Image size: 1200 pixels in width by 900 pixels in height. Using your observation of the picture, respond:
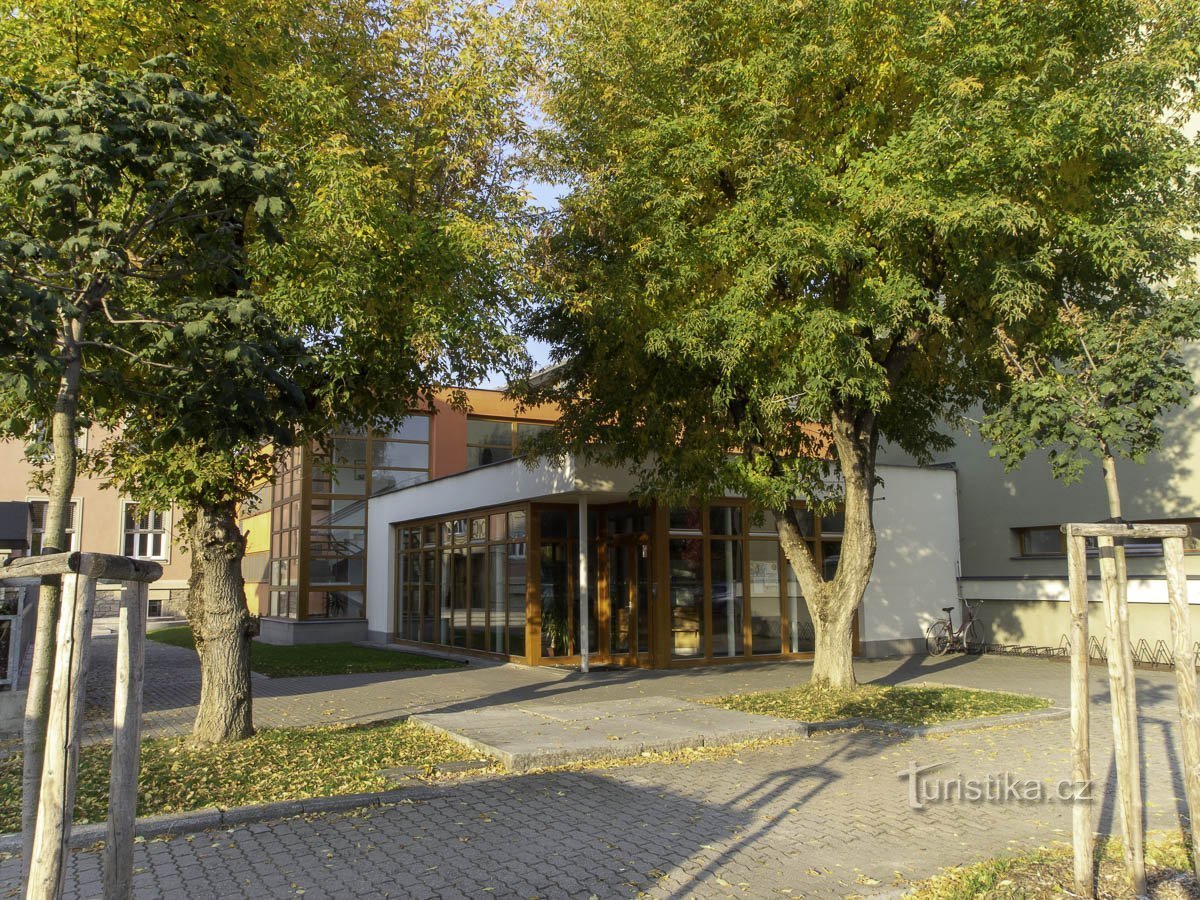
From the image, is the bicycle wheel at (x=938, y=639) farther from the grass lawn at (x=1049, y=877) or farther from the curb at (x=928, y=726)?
the grass lawn at (x=1049, y=877)

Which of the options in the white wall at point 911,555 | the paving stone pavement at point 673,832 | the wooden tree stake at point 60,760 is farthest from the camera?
the white wall at point 911,555

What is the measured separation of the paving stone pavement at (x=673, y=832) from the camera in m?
5.10

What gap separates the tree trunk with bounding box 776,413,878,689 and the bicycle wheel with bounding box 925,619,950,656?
24.3ft

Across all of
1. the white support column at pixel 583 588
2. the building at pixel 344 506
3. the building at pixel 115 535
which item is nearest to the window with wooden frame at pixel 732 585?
the white support column at pixel 583 588

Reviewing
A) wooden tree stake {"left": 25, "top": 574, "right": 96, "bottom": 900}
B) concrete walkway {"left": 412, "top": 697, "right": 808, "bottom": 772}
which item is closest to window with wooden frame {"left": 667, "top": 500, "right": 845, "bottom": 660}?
concrete walkway {"left": 412, "top": 697, "right": 808, "bottom": 772}

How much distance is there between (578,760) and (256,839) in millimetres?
3024

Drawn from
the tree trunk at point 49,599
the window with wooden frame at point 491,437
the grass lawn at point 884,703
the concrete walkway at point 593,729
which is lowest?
the grass lawn at point 884,703

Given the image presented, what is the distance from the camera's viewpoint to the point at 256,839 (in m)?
5.92

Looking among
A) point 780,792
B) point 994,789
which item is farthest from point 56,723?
point 994,789

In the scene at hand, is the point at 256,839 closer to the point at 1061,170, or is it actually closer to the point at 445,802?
the point at 445,802

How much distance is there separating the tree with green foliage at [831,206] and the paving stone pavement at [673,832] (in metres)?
3.85

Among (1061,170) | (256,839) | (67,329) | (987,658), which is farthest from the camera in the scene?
(987,658)

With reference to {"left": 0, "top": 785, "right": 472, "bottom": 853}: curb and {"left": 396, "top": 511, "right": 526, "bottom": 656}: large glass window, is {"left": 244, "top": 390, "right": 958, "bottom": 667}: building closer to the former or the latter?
{"left": 396, "top": 511, "right": 526, "bottom": 656}: large glass window

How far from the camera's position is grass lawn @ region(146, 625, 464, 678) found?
16.1 m
